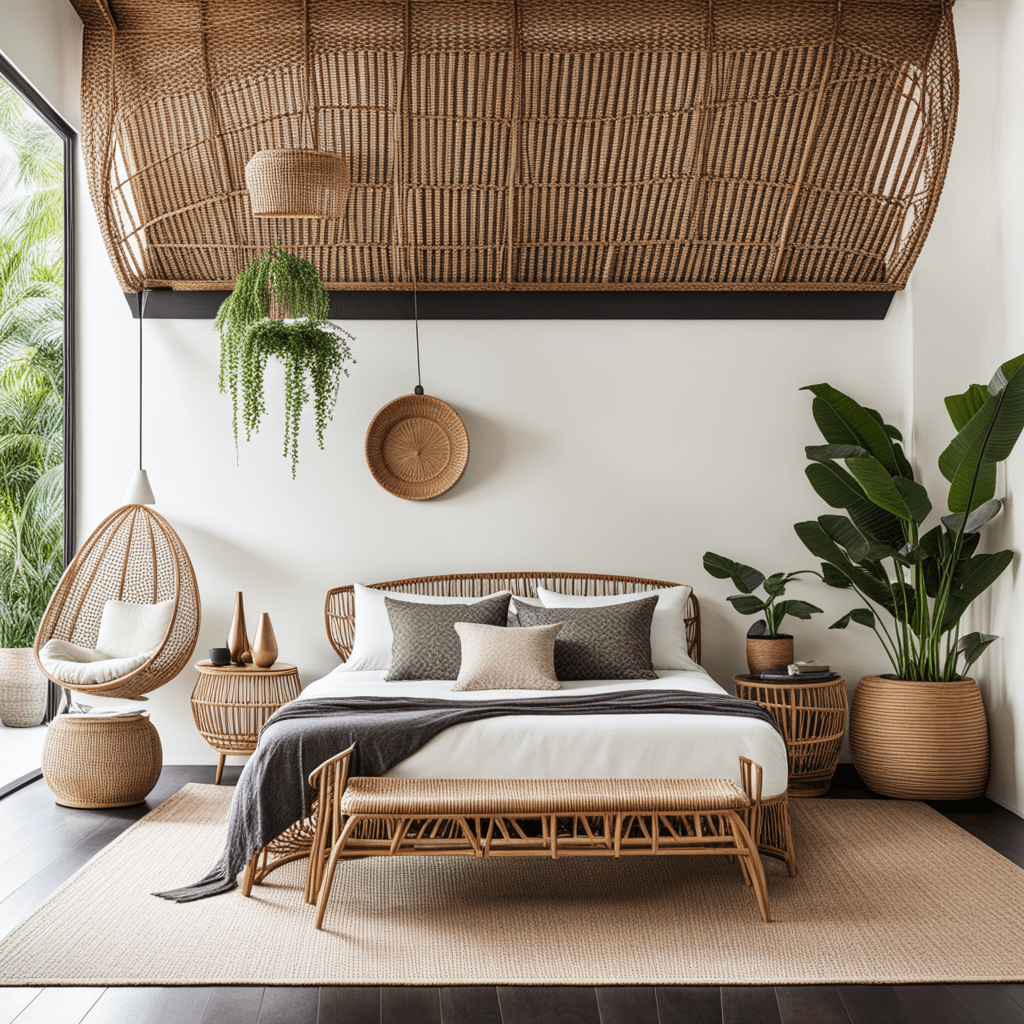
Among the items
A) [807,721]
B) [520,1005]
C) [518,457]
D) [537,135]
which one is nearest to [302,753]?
[520,1005]

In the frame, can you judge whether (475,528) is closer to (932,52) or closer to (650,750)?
(650,750)

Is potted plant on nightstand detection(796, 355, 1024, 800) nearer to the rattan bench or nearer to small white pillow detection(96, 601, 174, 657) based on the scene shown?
the rattan bench

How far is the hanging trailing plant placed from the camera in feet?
14.6

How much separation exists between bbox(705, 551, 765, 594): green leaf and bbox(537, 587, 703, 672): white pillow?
0.68ft

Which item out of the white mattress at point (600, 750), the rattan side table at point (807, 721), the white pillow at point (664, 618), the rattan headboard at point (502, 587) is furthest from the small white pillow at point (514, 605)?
the white mattress at point (600, 750)

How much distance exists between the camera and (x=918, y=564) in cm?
448

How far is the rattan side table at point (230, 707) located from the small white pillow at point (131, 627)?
29 cm

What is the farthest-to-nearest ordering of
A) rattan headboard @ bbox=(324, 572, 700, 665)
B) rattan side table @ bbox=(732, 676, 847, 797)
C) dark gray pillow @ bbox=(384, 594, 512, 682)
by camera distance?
rattan headboard @ bbox=(324, 572, 700, 665) < rattan side table @ bbox=(732, 676, 847, 797) < dark gray pillow @ bbox=(384, 594, 512, 682)

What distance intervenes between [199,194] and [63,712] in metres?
2.59

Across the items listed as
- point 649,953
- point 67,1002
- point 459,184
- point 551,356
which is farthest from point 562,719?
point 459,184

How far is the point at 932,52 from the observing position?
461 centimetres

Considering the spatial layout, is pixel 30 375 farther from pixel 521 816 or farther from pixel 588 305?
pixel 521 816

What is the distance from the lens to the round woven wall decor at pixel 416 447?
5051mm

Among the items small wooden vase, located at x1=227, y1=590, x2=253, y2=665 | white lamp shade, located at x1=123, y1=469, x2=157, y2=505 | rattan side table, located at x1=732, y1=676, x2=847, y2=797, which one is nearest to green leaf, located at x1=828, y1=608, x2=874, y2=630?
rattan side table, located at x1=732, y1=676, x2=847, y2=797
